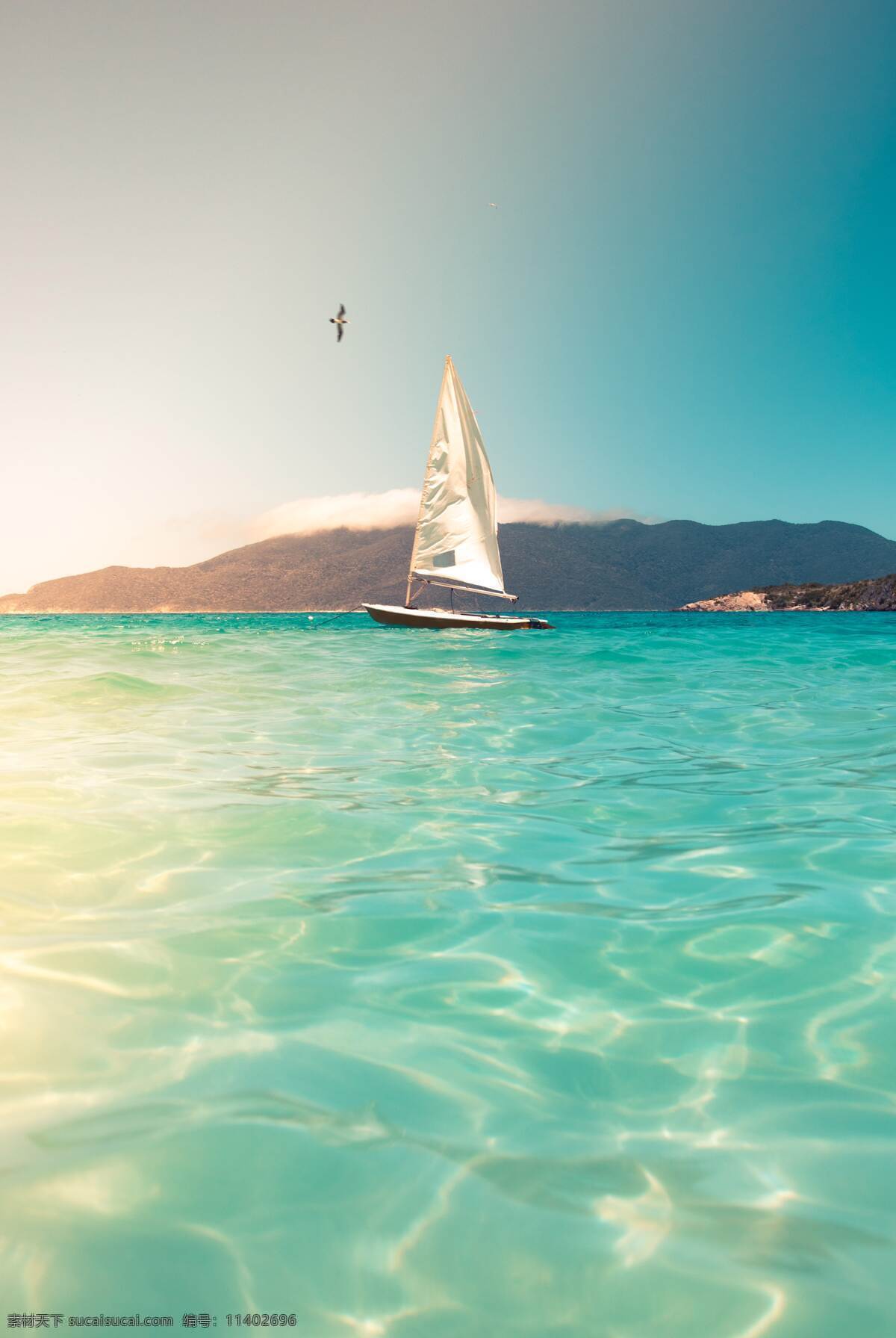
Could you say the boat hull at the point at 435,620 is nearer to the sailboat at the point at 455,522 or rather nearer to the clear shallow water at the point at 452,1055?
the sailboat at the point at 455,522

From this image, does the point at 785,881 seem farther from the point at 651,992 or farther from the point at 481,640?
the point at 481,640

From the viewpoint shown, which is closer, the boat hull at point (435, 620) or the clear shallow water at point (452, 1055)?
the clear shallow water at point (452, 1055)

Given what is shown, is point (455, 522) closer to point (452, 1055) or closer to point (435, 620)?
point (435, 620)

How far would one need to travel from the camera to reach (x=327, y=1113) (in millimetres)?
2506

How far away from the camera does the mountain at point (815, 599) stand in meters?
132

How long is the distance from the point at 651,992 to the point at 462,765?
16.5 ft

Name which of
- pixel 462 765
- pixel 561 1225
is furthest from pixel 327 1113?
pixel 462 765

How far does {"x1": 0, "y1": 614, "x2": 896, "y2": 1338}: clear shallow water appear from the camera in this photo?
196 cm

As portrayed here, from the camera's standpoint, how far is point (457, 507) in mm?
41469

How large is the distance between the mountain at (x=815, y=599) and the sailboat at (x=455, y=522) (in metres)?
103

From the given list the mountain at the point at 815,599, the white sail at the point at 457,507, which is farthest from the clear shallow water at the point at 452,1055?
the mountain at the point at 815,599

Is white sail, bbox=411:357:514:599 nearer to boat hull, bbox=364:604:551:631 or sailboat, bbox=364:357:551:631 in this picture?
sailboat, bbox=364:357:551:631

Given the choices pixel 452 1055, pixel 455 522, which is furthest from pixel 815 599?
pixel 452 1055

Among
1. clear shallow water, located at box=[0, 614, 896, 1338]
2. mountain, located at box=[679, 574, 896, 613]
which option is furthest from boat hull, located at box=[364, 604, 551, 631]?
mountain, located at box=[679, 574, 896, 613]
